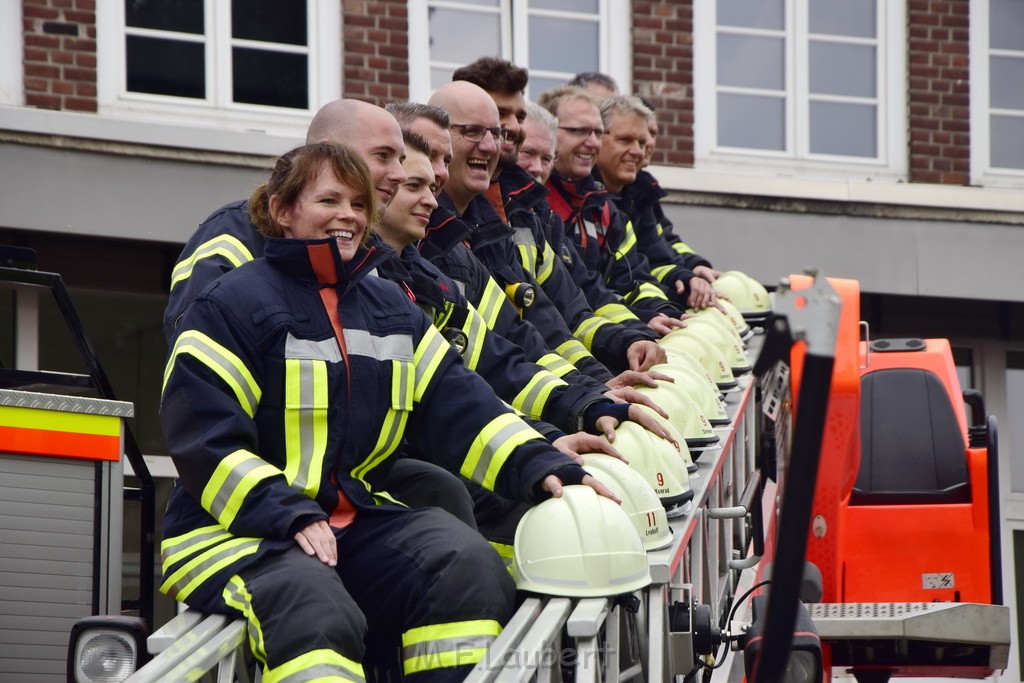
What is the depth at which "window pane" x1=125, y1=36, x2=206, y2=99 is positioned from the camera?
10430 millimetres

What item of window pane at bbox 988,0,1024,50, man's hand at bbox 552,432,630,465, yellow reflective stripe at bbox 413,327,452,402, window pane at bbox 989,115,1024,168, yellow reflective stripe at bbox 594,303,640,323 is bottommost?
man's hand at bbox 552,432,630,465

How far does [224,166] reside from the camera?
10234 mm

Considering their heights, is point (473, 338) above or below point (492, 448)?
above

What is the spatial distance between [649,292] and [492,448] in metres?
3.92

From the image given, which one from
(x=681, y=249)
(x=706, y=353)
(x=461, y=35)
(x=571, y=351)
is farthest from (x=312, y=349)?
(x=461, y=35)

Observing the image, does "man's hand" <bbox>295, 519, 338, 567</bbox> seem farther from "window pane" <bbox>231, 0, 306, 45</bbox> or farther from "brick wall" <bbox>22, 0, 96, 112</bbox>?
"window pane" <bbox>231, 0, 306, 45</bbox>

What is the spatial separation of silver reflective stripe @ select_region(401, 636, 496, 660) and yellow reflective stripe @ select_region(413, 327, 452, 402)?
0.66m

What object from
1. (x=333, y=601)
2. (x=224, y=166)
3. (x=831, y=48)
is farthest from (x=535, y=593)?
(x=831, y=48)

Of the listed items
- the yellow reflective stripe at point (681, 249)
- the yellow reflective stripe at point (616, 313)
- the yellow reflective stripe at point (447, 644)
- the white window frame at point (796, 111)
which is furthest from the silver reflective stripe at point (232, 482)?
the white window frame at point (796, 111)

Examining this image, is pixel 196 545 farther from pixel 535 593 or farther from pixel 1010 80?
pixel 1010 80

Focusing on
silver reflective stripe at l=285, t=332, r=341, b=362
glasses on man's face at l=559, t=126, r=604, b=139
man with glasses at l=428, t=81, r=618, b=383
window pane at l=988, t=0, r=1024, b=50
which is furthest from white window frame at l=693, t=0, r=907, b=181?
→ silver reflective stripe at l=285, t=332, r=341, b=362

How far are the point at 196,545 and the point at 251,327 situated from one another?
18.9 inches

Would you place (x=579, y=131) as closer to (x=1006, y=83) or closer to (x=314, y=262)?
(x=314, y=262)

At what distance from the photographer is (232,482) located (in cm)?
321
